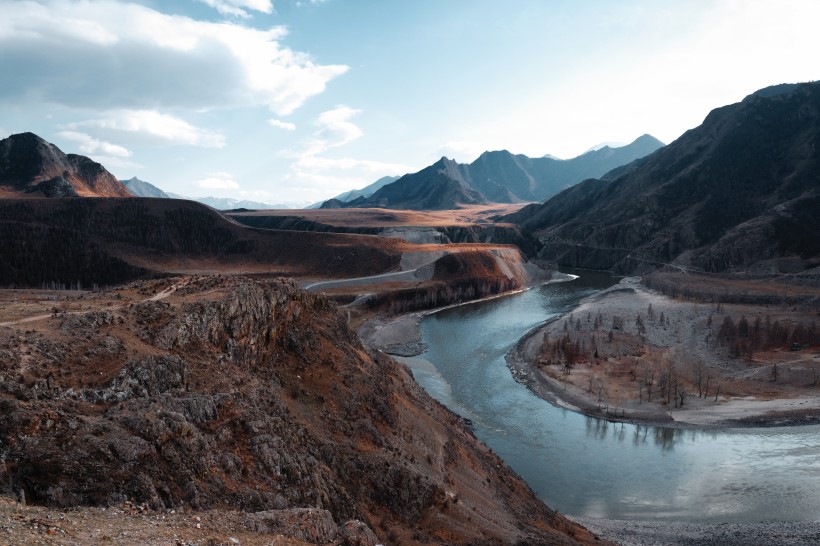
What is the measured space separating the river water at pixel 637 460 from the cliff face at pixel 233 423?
8.47 meters

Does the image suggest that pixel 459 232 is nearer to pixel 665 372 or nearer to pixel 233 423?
pixel 665 372

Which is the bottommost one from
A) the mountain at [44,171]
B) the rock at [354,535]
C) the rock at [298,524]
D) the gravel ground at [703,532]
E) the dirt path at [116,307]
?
the gravel ground at [703,532]

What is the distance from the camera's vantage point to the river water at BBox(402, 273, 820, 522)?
116 feet

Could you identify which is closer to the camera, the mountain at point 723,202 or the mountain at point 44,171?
the mountain at point 723,202

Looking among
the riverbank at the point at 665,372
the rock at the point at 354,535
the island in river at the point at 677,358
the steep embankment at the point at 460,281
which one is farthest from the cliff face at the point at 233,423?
the steep embankment at the point at 460,281

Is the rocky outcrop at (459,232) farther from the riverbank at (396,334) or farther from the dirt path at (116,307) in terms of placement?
the dirt path at (116,307)

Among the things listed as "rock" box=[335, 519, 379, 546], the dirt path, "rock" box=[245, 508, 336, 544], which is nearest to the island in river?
"rock" box=[335, 519, 379, 546]

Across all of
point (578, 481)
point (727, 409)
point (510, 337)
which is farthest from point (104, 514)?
point (510, 337)

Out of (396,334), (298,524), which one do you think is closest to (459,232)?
(396,334)

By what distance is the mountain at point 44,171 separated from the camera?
139875 millimetres

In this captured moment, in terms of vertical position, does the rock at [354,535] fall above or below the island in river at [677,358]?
above

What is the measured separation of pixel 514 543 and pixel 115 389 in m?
17.3

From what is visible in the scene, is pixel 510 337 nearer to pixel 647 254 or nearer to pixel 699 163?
pixel 647 254

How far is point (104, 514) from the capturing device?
39.1 feet
